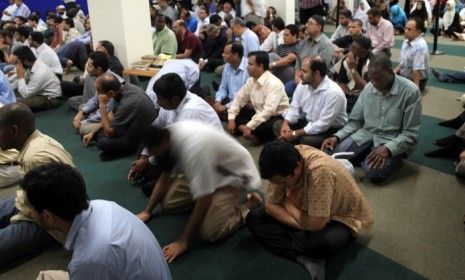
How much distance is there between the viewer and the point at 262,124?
4387mm

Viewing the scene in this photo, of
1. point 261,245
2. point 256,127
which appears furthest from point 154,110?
point 261,245

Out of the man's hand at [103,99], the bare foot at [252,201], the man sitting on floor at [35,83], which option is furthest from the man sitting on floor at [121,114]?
the man sitting on floor at [35,83]

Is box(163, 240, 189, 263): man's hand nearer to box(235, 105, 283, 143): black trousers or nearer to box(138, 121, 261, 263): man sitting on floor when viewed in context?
box(138, 121, 261, 263): man sitting on floor

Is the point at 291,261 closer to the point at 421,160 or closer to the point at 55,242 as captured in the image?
the point at 55,242

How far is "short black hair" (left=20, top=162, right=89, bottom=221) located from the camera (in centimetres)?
156

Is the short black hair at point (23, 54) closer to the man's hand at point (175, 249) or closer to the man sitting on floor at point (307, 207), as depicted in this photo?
the man's hand at point (175, 249)

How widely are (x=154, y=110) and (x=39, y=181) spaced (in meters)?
2.60

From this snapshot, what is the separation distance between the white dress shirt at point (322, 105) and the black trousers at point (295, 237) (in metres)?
1.33

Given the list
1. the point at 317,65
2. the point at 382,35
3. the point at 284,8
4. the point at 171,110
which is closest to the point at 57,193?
the point at 171,110

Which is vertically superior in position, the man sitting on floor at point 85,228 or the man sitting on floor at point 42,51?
the man sitting on floor at point 42,51

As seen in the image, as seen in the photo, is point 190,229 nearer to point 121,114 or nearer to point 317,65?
point 121,114

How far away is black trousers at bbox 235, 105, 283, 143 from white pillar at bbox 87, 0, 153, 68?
2619mm

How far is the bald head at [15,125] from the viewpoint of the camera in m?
2.70

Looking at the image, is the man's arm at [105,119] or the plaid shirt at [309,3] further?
the plaid shirt at [309,3]
